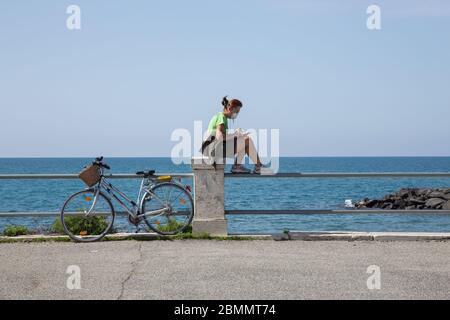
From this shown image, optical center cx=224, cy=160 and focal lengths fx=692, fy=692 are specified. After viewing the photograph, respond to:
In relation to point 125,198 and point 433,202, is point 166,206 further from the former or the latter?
point 433,202

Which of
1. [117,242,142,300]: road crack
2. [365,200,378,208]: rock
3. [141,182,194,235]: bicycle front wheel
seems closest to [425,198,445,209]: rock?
[365,200,378,208]: rock

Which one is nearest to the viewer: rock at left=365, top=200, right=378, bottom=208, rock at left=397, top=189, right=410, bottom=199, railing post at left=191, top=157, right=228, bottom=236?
railing post at left=191, top=157, right=228, bottom=236

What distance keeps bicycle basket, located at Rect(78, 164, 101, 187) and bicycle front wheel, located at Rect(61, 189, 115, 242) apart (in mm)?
139

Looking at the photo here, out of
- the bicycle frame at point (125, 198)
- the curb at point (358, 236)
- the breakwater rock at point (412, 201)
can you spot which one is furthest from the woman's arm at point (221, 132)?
the breakwater rock at point (412, 201)

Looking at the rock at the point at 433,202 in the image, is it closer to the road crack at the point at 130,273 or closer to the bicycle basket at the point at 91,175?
the bicycle basket at the point at 91,175

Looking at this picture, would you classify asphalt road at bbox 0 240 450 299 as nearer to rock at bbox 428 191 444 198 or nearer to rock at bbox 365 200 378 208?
rock at bbox 365 200 378 208

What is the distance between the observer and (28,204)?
42.4 meters

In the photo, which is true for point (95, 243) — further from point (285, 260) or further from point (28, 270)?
point (285, 260)

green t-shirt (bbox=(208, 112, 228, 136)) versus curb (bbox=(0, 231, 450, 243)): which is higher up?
green t-shirt (bbox=(208, 112, 228, 136))

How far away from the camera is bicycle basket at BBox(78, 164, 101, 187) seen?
34.5ft
